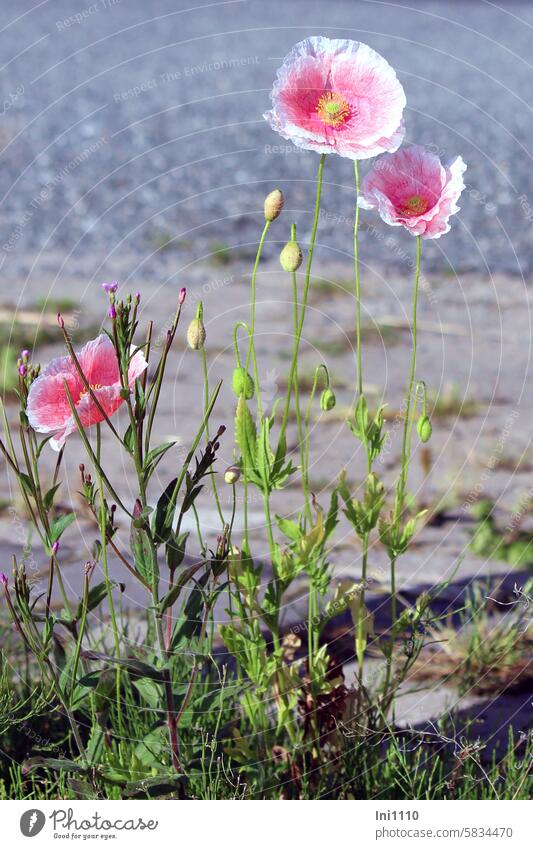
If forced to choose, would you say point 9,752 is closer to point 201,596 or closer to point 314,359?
point 201,596

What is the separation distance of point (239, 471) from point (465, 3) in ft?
47.3

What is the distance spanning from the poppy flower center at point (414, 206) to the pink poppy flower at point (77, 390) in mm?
260

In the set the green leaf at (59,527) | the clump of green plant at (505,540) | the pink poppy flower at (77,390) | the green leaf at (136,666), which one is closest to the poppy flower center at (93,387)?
the pink poppy flower at (77,390)

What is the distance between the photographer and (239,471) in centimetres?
94

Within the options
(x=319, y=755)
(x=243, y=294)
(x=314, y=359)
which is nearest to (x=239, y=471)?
(x=319, y=755)

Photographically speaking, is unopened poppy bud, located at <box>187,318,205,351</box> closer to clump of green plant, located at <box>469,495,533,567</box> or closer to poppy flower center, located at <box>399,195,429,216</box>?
poppy flower center, located at <box>399,195,429,216</box>

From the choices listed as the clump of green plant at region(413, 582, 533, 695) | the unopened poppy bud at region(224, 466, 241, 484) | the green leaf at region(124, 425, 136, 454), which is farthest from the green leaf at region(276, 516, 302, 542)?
the clump of green plant at region(413, 582, 533, 695)

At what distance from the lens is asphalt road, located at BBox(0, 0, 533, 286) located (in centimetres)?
316

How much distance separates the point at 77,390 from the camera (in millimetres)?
902

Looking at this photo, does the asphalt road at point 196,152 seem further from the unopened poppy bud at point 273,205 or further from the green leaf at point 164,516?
the green leaf at point 164,516

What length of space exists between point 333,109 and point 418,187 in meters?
0.10

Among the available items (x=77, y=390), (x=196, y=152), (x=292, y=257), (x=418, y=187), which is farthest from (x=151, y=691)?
(x=196, y=152)

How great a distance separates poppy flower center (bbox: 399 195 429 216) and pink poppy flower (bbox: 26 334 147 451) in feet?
0.85

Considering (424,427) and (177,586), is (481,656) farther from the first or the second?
(177,586)
